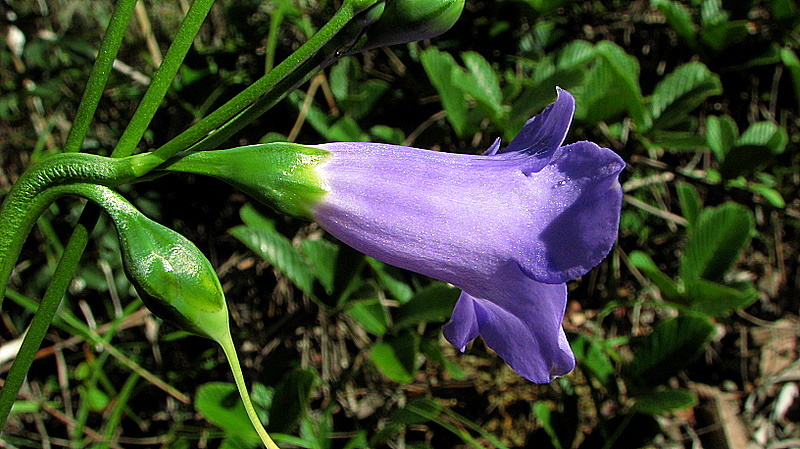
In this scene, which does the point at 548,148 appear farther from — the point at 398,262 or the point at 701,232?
the point at 701,232

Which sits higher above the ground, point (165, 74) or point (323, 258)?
point (165, 74)

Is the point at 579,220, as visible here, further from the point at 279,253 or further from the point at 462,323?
the point at 279,253

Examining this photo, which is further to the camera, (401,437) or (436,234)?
(401,437)

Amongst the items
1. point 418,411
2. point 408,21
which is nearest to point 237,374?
point 408,21

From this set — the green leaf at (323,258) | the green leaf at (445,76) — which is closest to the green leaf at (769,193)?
the green leaf at (445,76)

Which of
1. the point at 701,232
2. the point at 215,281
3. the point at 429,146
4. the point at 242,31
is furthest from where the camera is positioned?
the point at 242,31

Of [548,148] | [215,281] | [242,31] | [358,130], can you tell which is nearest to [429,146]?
[358,130]

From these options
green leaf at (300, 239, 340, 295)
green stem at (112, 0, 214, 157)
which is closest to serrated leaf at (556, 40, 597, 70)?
green leaf at (300, 239, 340, 295)

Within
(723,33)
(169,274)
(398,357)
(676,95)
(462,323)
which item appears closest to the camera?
(169,274)
